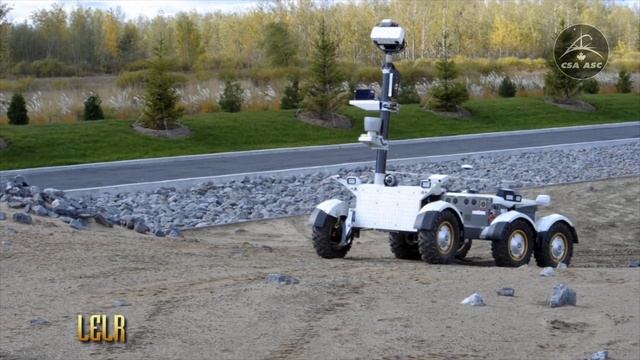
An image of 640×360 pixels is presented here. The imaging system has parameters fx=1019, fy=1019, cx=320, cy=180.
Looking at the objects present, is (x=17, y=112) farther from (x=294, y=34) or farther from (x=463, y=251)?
(x=294, y=34)

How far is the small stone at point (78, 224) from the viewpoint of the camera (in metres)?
13.1

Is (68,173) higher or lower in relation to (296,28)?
lower

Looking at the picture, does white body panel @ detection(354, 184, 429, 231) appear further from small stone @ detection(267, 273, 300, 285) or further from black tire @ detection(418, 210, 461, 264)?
small stone @ detection(267, 273, 300, 285)

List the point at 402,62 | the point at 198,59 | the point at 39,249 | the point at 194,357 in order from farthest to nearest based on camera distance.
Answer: the point at 198,59
the point at 402,62
the point at 39,249
the point at 194,357

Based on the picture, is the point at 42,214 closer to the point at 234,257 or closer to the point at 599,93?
the point at 234,257

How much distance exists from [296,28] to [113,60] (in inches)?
447

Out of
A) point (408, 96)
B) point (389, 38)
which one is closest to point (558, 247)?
point (389, 38)

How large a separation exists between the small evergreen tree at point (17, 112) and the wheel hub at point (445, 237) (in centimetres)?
2506

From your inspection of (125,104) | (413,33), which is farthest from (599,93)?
(125,104)

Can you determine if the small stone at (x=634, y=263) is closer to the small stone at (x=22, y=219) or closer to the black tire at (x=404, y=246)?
the black tire at (x=404, y=246)

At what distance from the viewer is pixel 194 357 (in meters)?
7.38

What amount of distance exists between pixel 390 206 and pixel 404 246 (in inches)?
31.1

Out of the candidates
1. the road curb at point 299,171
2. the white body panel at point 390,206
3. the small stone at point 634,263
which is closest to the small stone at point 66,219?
the white body panel at point 390,206

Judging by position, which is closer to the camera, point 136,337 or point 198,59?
point 136,337
